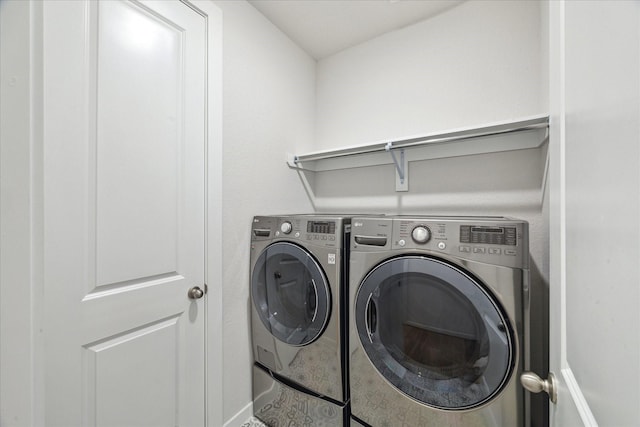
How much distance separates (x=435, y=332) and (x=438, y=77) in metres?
1.53

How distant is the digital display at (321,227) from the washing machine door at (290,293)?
12 centimetres

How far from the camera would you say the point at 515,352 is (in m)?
0.83

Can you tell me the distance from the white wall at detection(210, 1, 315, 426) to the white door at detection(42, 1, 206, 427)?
0.53ft

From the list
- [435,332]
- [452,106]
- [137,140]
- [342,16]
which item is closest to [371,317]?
[435,332]

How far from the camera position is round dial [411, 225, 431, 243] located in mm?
983

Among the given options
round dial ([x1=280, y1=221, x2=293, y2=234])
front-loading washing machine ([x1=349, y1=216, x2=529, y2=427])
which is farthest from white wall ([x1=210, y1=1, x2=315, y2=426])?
front-loading washing machine ([x1=349, y1=216, x2=529, y2=427])

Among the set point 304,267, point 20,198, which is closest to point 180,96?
point 20,198

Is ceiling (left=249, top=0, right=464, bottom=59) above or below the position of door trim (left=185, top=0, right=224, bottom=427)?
above

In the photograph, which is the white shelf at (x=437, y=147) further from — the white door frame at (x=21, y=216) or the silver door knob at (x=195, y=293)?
the white door frame at (x=21, y=216)

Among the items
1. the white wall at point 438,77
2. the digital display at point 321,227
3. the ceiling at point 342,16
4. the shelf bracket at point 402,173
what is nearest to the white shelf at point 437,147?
the shelf bracket at point 402,173

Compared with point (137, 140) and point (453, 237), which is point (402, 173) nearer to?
point (453, 237)

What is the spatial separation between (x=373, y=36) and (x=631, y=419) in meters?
2.18

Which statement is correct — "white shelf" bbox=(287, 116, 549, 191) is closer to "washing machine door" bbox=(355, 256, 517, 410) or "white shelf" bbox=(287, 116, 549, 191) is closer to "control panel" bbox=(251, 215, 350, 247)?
"control panel" bbox=(251, 215, 350, 247)

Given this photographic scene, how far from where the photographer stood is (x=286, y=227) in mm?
1361
